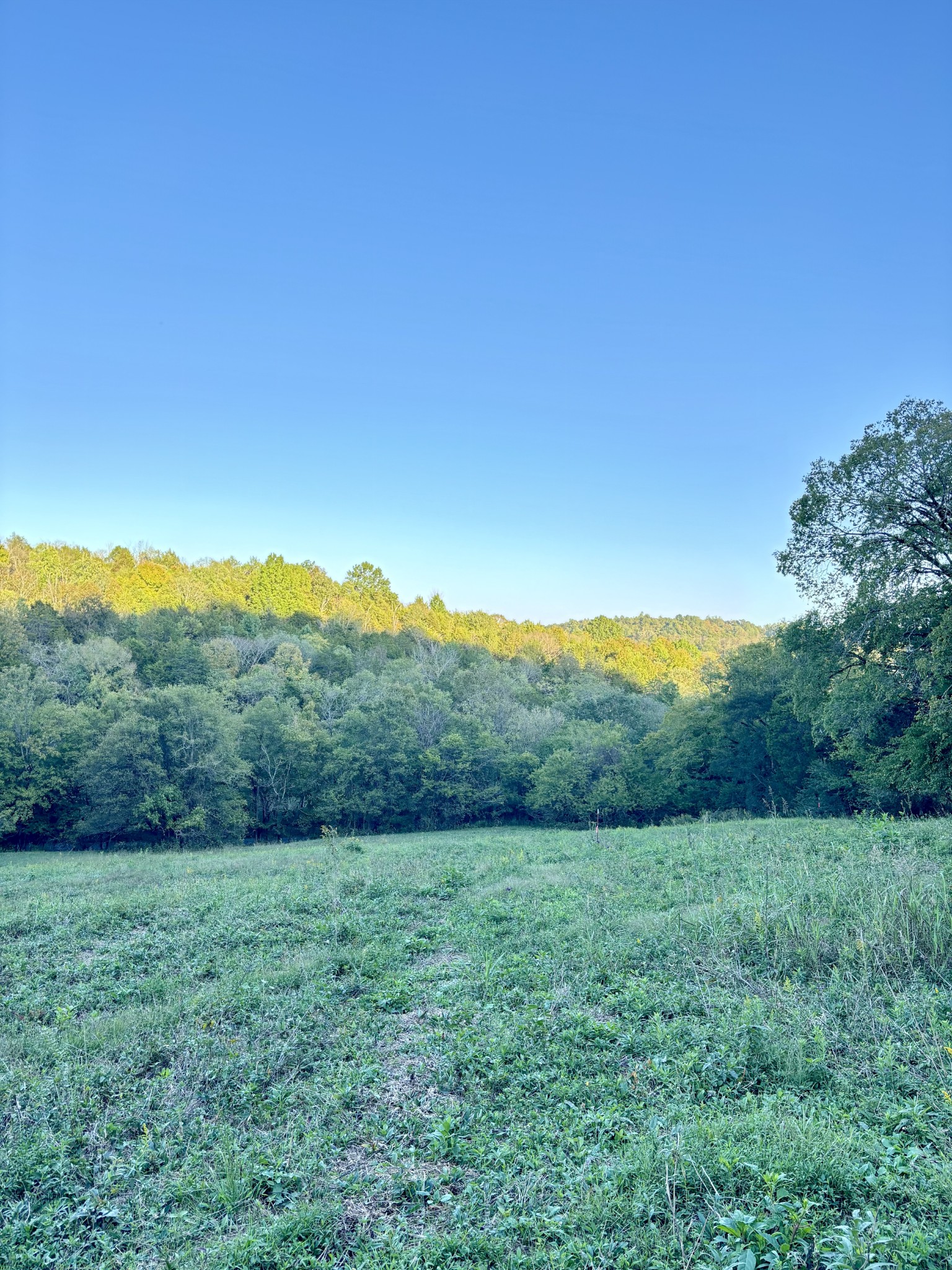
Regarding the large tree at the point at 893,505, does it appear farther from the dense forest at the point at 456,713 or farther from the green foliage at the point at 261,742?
the green foliage at the point at 261,742

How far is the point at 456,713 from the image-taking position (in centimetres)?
4438

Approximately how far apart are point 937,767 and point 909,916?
13.5m

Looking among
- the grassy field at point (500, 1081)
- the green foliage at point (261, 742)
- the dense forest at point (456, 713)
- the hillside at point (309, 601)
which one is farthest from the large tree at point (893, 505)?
the hillside at point (309, 601)

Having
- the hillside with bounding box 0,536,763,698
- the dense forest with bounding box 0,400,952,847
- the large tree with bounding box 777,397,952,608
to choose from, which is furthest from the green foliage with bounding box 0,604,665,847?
the large tree with bounding box 777,397,952,608

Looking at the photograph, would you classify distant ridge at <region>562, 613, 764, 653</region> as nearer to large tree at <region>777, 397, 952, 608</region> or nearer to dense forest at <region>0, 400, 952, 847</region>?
dense forest at <region>0, 400, 952, 847</region>

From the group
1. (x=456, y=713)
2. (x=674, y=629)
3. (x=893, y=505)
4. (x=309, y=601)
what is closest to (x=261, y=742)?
(x=456, y=713)

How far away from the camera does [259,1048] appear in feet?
18.5

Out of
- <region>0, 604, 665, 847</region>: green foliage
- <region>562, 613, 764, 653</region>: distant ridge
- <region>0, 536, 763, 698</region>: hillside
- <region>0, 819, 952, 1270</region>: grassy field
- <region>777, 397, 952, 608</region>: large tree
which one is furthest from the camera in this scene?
<region>562, 613, 764, 653</region>: distant ridge

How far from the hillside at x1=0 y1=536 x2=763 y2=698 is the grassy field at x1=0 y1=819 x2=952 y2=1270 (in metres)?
51.0

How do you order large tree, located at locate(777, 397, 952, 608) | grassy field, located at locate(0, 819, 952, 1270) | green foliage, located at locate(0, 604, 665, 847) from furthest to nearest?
1. green foliage, located at locate(0, 604, 665, 847)
2. large tree, located at locate(777, 397, 952, 608)
3. grassy field, located at locate(0, 819, 952, 1270)

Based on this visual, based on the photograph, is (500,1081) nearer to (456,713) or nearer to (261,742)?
(261,742)

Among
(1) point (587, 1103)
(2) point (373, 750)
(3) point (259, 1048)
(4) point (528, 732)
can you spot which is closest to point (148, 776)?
(2) point (373, 750)

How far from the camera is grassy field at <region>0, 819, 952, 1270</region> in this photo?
343cm

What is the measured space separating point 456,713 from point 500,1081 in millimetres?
39436
